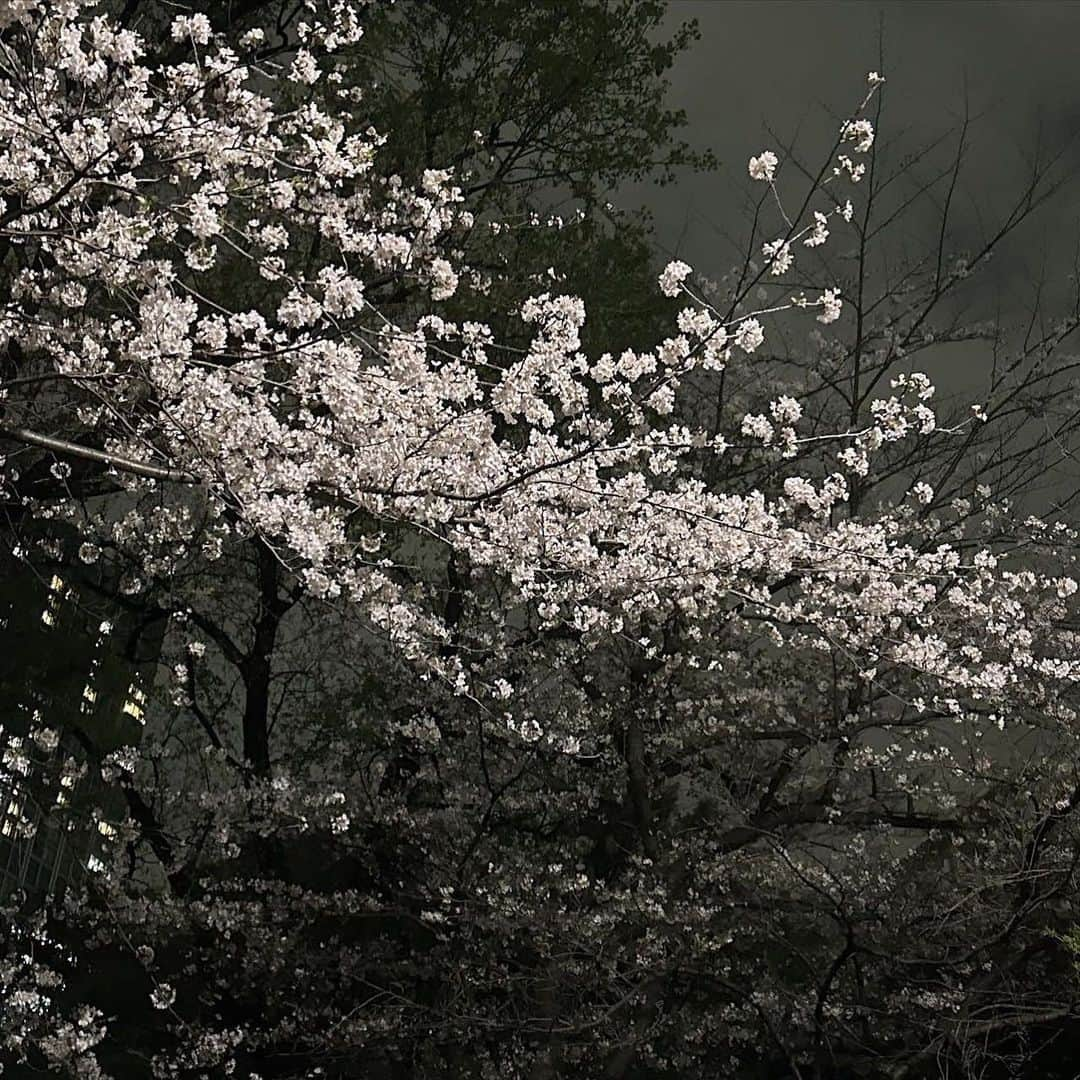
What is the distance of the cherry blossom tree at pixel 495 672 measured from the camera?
3934mm

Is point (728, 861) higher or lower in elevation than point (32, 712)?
lower

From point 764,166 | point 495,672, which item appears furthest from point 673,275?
point 495,672

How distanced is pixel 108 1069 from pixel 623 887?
416cm

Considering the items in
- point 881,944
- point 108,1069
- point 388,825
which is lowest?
point 108,1069

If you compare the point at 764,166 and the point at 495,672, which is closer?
the point at 764,166

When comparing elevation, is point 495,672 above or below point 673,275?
above

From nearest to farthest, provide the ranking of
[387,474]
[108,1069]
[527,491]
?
[387,474] < [527,491] < [108,1069]

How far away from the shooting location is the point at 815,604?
262 inches

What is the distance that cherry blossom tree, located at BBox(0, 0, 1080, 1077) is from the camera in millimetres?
3934

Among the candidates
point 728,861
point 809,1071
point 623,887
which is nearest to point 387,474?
point 728,861

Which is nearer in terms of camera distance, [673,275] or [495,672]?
[673,275]

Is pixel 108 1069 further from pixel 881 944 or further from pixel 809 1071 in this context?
pixel 881 944

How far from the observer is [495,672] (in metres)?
8.30

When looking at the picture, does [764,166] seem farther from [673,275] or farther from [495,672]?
[495,672]
